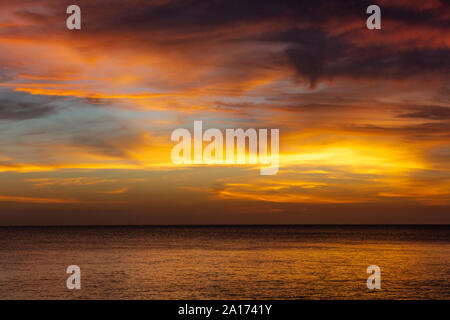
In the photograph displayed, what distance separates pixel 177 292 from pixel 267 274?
52.3 ft

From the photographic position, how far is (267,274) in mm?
55375

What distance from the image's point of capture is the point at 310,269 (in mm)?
59938

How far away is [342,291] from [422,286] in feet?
29.3
